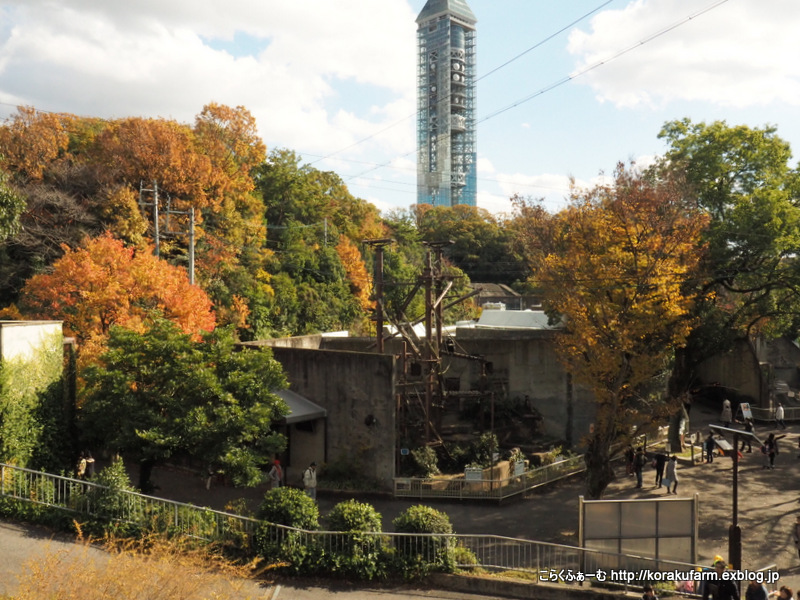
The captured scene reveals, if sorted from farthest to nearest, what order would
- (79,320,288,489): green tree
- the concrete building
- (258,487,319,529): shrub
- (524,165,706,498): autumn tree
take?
the concrete building < (524,165,706,498): autumn tree < (79,320,288,489): green tree < (258,487,319,529): shrub

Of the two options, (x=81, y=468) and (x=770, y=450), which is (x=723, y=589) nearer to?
(x=770, y=450)

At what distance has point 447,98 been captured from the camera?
14150 centimetres

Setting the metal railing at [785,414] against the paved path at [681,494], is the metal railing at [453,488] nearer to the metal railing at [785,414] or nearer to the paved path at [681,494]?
the paved path at [681,494]

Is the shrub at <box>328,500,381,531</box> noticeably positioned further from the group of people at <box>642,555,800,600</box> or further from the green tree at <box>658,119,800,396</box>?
the green tree at <box>658,119,800,396</box>

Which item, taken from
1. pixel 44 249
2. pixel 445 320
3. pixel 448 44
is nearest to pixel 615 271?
pixel 44 249

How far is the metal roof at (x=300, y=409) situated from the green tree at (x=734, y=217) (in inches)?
584

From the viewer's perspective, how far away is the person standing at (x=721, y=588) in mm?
11562

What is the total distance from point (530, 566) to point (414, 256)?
53.6 metres

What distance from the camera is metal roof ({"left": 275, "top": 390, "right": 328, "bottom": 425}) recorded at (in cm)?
2030

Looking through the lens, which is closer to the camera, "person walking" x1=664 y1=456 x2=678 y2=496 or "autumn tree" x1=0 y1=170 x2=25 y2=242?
"person walking" x1=664 y1=456 x2=678 y2=496

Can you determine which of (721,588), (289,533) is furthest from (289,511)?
(721,588)

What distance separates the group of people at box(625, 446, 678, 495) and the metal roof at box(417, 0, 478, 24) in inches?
5737

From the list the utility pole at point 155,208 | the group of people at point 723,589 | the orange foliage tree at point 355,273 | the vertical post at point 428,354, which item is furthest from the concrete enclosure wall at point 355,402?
the orange foliage tree at point 355,273

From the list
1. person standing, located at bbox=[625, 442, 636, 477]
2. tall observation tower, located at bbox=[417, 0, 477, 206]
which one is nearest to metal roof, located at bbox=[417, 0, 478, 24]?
tall observation tower, located at bbox=[417, 0, 477, 206]
